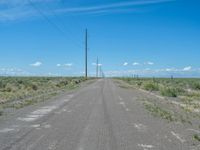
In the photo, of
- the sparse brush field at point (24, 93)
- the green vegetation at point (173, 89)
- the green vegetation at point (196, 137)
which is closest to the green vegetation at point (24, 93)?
the sparse brush field at point (24, 93)

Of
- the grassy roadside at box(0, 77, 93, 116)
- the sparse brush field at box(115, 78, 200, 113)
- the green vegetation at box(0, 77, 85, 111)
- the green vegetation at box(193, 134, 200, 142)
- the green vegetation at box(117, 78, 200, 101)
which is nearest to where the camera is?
the green vegetation at box(193, 134, 200, 142)

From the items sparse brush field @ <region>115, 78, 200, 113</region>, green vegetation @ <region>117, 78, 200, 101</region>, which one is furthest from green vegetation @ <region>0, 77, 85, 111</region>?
green vegetation @ <region>117, 78, 200, 101</region>

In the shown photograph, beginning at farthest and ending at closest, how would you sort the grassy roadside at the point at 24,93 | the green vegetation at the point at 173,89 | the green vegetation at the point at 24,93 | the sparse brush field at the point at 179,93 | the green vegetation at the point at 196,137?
the green vegetation at the point at 173,89 < the sparse brush field at the point at 179,93 < the green vegetation at the point at 24,93 < the grassy roadside at the point at 24,93 < the green vegetation at the point at 196,137

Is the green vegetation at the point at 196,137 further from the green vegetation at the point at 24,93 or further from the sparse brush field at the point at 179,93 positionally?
the green vegetation at the point at 24,93

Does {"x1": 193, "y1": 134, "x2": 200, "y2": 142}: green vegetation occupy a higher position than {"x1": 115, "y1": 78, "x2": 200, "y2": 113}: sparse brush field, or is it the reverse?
{"x1": 115, "y1": 78, "x2": 200, "y2": 113}: sparse brush field

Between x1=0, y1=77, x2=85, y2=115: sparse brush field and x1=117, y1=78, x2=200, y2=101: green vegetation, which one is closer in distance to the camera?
x1=0, y1=77, x2=85, y2=115: sparse brush field

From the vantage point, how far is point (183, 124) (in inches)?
423

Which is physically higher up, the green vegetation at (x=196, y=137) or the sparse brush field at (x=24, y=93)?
the sparse brush field at (x=24, y=93)

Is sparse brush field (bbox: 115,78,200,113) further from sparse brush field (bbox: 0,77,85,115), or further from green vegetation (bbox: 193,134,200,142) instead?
sparse brush field (bbox: 0,77,85,115)

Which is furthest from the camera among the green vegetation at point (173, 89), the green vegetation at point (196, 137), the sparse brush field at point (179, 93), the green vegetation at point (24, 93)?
the green vegetation at point (173, 89)

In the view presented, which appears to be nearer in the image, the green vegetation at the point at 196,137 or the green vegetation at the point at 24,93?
the green vegetation at the point at 196,137

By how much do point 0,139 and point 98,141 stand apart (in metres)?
2.53

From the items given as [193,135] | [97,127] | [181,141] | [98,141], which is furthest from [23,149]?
[193,135]

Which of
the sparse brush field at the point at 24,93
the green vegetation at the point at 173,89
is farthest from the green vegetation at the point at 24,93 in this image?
the green vegetation at the point at 173,89
